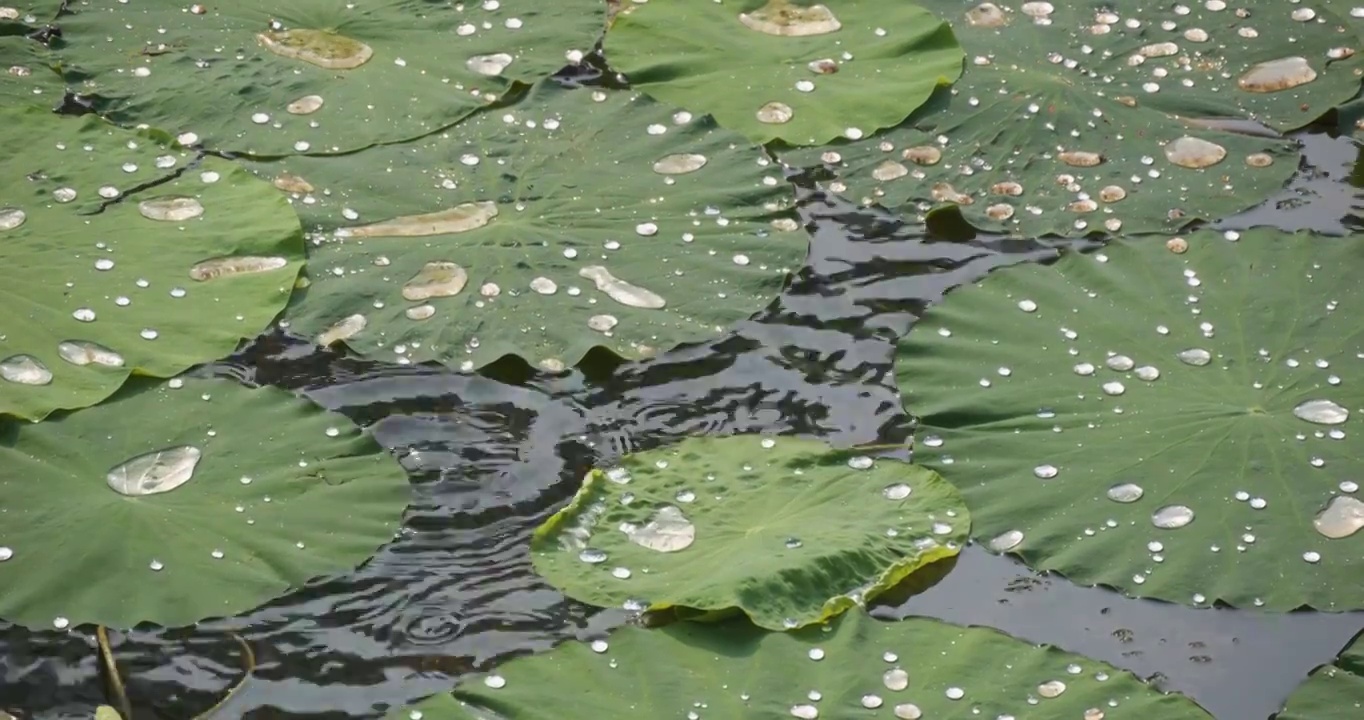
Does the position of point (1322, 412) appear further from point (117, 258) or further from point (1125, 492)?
point (117, 258)

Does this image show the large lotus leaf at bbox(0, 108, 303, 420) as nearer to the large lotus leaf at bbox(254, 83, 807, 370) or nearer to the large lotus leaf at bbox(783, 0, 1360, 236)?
the large lotus leaf at bbox(254, 83, 807, 370)

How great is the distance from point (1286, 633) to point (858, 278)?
0.90 metres

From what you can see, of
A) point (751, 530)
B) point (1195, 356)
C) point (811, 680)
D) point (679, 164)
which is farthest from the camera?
point (679, 164)

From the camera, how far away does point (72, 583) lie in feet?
6.14

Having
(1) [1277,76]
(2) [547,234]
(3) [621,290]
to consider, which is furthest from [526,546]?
(1) [1277,76]

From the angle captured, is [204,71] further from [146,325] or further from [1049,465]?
[1049,465]

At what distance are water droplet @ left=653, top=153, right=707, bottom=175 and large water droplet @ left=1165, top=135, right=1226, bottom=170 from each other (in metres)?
0.84

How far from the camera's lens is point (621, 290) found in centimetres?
241

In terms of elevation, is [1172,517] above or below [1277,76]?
below

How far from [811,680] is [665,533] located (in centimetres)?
Answer: 31

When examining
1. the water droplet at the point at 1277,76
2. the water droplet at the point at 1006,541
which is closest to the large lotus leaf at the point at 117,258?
the water droplet at the point at 1006,541

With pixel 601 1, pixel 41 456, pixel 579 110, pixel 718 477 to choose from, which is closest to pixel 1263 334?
pixel 718 477

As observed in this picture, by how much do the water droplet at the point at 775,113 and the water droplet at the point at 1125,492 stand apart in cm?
105

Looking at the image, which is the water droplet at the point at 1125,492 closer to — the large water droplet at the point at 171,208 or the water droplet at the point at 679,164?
the water droplet at the point at 679,164
